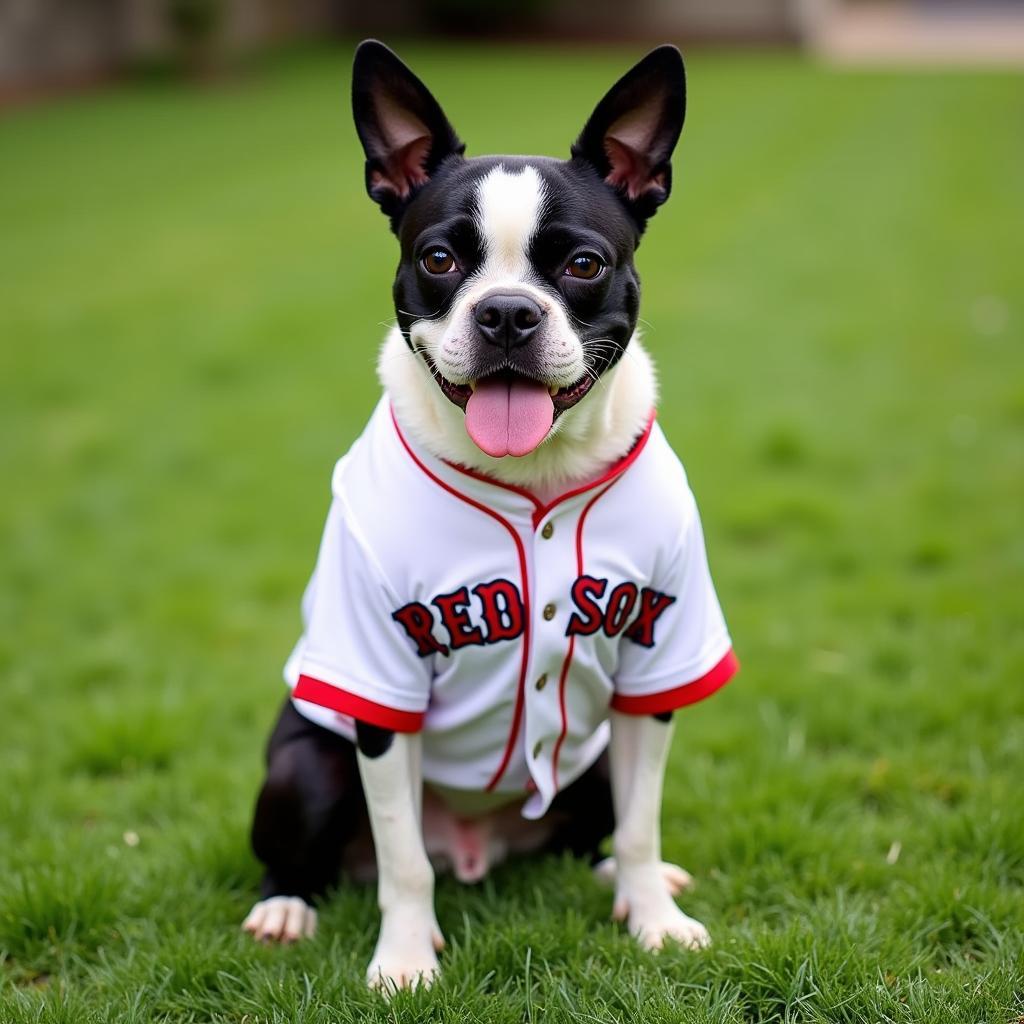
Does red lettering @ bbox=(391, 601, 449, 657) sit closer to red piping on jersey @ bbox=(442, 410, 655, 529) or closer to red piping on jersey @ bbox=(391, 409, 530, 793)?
red piping on jersey @ bbox=(391, 409, 530, 793)

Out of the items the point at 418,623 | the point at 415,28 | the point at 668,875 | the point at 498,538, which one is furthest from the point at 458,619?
the point at 415,28

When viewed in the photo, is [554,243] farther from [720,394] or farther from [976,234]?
[976,234]

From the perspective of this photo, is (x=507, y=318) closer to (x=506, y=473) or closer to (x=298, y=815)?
(x=506, y=473)

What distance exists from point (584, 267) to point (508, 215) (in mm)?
192

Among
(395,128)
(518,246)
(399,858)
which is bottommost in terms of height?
(399,858)

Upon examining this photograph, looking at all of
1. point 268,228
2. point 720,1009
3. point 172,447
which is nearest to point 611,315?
point 720,1009

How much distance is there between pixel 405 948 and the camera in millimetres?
2857

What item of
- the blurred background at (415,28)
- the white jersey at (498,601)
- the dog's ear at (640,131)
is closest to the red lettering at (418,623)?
the white jersey at (498,601)

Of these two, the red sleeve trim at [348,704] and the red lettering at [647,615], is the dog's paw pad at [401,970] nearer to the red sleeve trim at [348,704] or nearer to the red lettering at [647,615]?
the red sleeve trim at [348,704]

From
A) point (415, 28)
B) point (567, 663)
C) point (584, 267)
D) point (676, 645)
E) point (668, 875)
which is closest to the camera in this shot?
point (584, 267)

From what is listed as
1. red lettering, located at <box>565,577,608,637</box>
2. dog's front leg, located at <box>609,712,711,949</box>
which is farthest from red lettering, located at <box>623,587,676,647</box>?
dog's front leg, located at <box>609,712,711,949</box>

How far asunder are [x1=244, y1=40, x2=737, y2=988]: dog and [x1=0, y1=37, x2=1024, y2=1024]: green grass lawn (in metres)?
0.28

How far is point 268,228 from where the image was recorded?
10930 mm

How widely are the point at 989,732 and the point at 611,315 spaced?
195 centimetres
